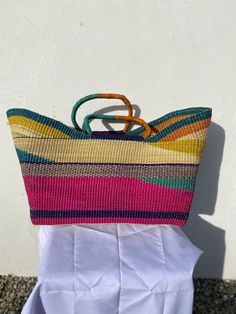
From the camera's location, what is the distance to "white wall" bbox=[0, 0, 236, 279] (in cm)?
88

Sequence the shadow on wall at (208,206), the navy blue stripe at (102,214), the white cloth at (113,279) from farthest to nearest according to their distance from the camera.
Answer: the shadow on wall at (208,206) → the navy blue stripe at (102,214) → the white cloth at (113,279)

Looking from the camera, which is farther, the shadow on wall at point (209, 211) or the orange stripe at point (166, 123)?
the shadow on wall at point (209, 211)

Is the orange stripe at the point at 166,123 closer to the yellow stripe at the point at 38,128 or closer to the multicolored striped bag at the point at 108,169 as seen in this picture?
the multicolored striped bag at the point at 108,169

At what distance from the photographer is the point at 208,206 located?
1202 millimetres

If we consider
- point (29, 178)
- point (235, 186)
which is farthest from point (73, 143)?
point (235, 186)

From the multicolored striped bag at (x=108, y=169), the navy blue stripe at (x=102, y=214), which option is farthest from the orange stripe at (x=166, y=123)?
the navy blue stripe at (x=102, y=214)

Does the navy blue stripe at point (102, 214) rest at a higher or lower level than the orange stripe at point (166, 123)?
lower

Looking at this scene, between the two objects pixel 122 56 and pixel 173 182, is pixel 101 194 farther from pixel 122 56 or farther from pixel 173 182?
pixel 122 56

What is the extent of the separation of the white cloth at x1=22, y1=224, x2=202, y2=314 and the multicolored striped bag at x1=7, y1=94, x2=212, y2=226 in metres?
0.08

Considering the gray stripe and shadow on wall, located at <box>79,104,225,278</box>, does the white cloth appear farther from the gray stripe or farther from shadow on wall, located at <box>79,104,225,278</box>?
shadow on wall, located at <box>79,104,225,278</box>

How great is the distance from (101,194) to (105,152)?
102 millimetres

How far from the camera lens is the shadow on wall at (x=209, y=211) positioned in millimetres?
1081

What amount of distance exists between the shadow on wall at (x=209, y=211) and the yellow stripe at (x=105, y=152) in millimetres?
266

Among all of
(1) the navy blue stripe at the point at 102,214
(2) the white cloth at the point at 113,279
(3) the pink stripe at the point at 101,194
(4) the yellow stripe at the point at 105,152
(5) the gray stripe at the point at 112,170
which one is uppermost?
(4) the yellow stripe at the point at 105,152
